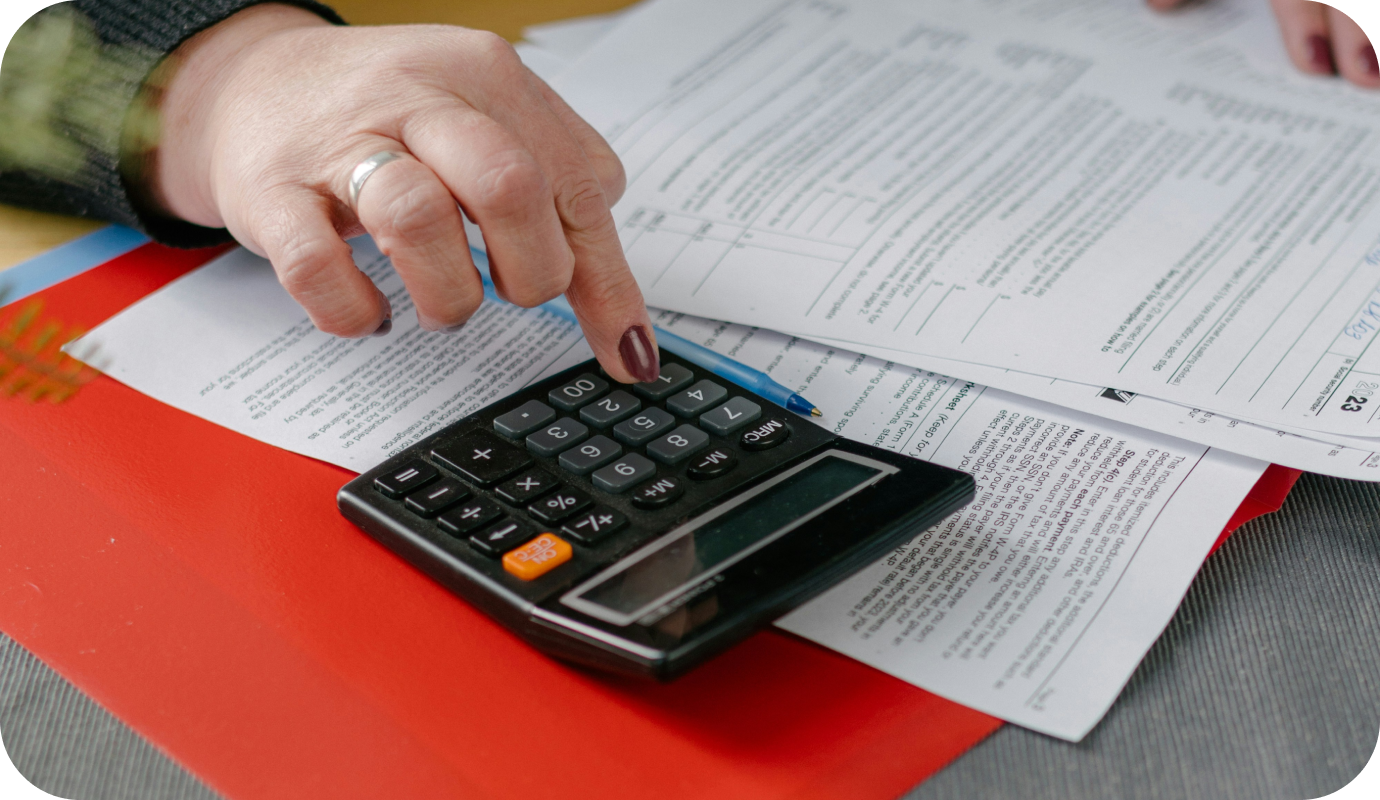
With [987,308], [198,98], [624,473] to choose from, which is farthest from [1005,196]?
[198,98]

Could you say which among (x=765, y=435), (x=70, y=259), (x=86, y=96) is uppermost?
(x=86, y=96)

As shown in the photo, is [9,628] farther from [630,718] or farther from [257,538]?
[630,718]

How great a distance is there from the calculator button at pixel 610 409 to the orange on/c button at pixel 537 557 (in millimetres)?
74

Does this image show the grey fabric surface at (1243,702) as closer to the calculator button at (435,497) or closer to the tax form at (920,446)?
the tax form at (920,446)

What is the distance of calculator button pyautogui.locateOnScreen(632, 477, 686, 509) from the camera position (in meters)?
0.38

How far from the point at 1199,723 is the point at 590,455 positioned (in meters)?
0.23

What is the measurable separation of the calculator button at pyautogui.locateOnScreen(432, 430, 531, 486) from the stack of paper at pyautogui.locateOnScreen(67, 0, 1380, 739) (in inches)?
2.0

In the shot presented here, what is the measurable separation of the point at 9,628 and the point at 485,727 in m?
0.18

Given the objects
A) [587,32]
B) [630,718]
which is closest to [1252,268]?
[630,718]

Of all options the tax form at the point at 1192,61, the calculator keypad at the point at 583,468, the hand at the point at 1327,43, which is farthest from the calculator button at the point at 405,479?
the hand at the point at 1327,43

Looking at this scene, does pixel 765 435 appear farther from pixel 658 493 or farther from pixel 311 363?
pixel 311 363

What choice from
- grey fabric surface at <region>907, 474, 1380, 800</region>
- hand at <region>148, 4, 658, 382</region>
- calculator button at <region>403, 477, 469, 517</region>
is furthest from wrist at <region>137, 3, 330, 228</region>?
grey fabric surface at <region>907, 474, 1380, 800</region>

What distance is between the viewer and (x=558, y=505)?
378mm

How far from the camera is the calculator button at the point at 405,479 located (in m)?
0.39
